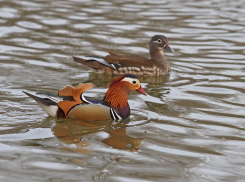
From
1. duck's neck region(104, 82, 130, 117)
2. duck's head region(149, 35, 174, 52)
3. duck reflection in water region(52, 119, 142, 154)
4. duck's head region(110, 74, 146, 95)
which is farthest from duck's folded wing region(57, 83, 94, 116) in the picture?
duck's head region(149, 35, 174, 52)

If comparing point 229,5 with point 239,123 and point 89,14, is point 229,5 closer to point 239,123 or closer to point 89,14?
point 89,14

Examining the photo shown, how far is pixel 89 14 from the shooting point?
1517 centimetres

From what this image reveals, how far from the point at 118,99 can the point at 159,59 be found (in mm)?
3714

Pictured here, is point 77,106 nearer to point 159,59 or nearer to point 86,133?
point 86,133

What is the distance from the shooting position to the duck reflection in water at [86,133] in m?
5.75

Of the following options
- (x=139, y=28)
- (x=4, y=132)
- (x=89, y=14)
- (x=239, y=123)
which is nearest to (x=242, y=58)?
(x=139, y=28)

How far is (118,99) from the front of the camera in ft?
23.0

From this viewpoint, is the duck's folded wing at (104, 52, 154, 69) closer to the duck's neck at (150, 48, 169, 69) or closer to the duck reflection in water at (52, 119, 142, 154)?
the duck's neck at (150, 48, 169, 69)

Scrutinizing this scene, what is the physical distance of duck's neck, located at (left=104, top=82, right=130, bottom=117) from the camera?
6949 millimetres

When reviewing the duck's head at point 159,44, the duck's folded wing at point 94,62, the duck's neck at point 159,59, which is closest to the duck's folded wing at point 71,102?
the duck's folded wing at point 94,62

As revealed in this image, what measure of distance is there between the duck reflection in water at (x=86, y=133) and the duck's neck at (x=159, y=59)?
3552mm

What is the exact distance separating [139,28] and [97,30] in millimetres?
1370

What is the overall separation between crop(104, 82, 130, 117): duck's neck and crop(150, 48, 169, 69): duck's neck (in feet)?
10.7

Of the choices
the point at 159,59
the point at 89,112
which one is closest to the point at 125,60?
the point at 159,59
